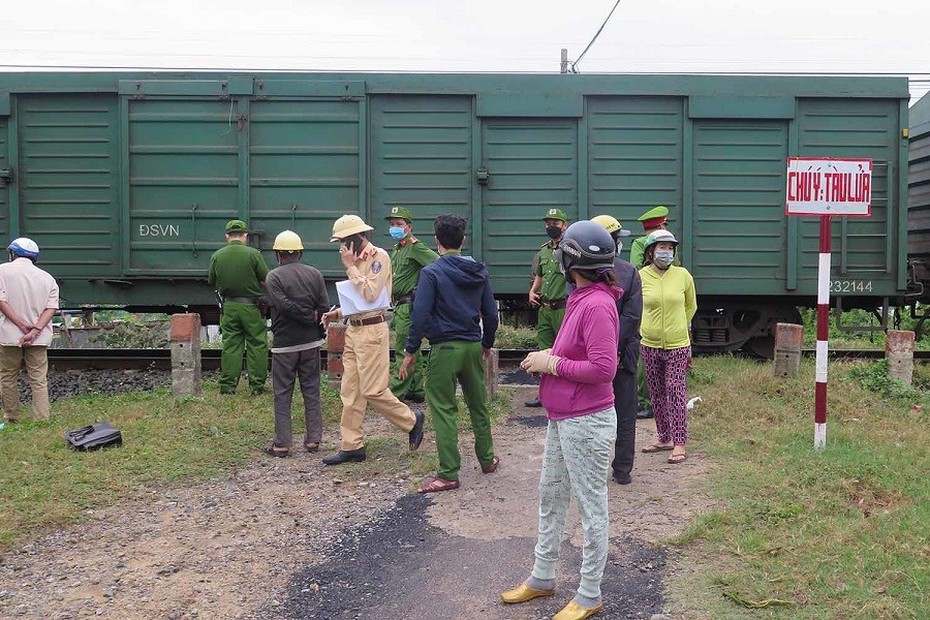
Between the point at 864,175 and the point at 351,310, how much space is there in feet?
11.5


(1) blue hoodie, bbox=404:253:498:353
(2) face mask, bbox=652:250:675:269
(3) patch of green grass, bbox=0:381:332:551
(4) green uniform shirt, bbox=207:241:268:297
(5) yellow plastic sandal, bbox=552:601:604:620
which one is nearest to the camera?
(5) yellow plastic sandal, bbox=552:601:604:620

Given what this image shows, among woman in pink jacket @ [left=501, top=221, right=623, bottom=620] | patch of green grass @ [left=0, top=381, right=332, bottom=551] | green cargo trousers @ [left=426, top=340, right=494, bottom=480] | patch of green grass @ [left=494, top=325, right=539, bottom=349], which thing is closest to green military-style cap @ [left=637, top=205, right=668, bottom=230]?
green cargo trousers @ [left=426, top=340, right=494, bottom=480]

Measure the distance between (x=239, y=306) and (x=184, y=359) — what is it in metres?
0.70

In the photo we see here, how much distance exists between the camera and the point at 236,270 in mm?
7523

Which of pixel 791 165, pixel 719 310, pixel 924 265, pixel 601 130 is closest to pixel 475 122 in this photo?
pixel 601 130

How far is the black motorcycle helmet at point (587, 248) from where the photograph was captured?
3.31 metres

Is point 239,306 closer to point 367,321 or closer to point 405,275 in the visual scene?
point 405,275

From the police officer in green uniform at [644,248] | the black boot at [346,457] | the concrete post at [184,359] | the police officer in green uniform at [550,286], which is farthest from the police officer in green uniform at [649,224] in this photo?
the concrete post at [184,359]

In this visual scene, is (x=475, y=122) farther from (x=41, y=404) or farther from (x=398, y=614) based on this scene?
(x=398, y=614)

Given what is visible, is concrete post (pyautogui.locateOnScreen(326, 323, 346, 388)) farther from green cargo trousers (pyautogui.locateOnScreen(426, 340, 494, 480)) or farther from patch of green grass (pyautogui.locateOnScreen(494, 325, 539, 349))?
patch of green grass (pyautogui.locateOnScreen(494, 325, 539, 349))

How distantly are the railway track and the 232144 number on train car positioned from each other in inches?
33.5

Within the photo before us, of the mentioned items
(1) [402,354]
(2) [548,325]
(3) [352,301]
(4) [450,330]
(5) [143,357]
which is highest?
(3) [352,301]

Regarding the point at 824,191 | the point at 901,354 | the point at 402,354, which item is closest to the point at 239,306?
the point at 402,354

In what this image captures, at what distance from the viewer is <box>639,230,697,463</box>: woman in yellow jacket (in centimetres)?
545
